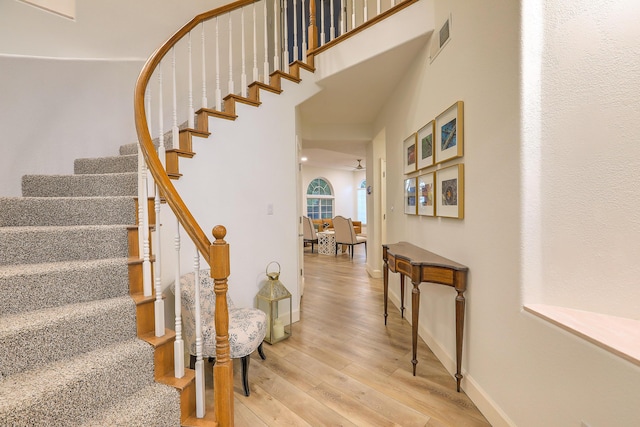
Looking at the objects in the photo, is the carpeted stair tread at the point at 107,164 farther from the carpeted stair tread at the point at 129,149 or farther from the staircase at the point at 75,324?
the staircase at the point at 75,324

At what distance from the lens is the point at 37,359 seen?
1.16 metres

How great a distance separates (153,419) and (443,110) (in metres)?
2.50

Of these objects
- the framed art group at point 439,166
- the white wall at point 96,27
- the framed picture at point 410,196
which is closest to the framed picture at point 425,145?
the framed art group at point 439,166

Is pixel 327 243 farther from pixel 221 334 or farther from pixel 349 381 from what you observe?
pixel 221 334

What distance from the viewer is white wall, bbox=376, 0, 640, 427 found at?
107cm

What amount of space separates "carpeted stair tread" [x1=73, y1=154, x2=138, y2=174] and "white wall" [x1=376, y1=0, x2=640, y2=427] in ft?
8.61

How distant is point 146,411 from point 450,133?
232 centimetres

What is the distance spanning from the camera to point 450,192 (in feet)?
6.38

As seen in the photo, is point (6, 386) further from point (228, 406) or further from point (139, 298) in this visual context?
point (228, 406)

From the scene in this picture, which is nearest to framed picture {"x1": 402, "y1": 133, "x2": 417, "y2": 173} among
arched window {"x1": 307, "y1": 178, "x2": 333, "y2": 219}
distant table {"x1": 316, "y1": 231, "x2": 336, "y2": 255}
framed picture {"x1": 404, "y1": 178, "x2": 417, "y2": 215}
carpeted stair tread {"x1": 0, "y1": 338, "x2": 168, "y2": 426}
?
framed picture {"x1": 404, "y1": 178, "x2": 417, "y2": 215}

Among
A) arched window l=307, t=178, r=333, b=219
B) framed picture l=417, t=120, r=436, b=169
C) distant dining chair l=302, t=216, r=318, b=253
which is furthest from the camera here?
arched window l=307, t=178, r=333, b=219

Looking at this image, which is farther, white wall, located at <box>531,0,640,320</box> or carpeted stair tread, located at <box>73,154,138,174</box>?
carpeted stair tread, located at <box>73,154,138,174</box>

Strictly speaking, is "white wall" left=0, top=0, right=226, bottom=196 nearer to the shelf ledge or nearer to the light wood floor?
the light wood floor

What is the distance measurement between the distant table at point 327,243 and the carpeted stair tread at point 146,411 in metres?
5.70
